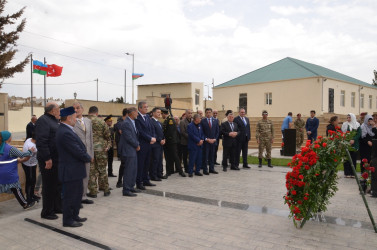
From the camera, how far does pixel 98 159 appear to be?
642cm

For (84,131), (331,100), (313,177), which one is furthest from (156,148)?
(331,100)

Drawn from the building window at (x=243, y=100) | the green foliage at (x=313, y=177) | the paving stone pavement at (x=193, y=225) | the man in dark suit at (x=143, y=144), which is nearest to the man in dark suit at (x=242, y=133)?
the paving stone pavement at (x=193, y=225)

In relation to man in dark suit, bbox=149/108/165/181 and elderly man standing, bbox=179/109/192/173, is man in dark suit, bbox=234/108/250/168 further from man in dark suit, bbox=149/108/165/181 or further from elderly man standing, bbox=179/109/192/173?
man in dark suit, bbox=149/108/165/181

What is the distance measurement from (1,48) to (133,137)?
1107cm

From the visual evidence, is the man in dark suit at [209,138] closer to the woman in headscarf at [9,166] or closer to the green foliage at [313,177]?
the green foliage at [313,177]

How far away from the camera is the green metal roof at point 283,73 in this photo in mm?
31703

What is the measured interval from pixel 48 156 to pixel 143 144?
257 centimetres

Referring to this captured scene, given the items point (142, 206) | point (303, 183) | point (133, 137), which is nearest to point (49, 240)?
point (142, 206)

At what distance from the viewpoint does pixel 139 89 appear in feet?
122

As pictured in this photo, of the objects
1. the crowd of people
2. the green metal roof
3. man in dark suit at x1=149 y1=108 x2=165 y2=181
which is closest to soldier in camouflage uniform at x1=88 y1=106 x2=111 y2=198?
the crowd of people

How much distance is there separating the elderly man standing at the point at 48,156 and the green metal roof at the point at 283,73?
2939cm

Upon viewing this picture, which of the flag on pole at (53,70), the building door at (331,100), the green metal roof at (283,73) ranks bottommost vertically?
the building door at (331,100)

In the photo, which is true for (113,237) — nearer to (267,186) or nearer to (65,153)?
(65,153)

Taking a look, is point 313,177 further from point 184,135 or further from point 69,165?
point 184,135
